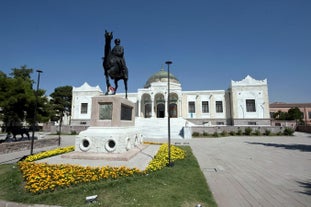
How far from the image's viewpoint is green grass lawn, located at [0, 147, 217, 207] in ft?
12.4

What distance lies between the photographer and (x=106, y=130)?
7.78 meters

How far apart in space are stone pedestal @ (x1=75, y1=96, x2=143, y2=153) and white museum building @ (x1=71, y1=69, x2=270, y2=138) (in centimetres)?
1916

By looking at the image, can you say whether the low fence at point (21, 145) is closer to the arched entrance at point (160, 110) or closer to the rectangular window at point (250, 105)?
the arched entrance at point (160, 110)

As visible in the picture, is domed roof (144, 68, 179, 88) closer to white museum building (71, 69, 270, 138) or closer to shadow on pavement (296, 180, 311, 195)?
white museum building (71, 69, 270, 138)

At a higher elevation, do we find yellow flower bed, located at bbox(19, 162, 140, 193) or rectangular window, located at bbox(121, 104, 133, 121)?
rectangular window, located at bbox(121, 104, 133, 121)

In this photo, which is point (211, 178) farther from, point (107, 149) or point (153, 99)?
point (153, 99)

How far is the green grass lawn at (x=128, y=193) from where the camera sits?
3.78 meters

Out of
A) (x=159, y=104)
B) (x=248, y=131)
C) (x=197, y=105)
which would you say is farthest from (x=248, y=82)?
(x=159, y=104)

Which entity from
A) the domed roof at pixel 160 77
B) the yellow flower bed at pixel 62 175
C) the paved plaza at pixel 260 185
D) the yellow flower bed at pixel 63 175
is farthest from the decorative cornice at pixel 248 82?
the yellow flower bed at pixel 62 175

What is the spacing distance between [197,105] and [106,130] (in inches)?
1163

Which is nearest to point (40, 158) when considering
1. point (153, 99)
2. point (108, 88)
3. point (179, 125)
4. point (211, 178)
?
point (108, 88)

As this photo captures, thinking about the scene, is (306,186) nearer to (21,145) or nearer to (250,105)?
(21,145)

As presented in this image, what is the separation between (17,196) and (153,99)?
1196 inches

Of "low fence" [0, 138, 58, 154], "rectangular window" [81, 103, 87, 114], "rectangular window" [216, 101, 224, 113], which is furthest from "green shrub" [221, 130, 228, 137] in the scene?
"rectangular window" [81, 103, 87, 114]
